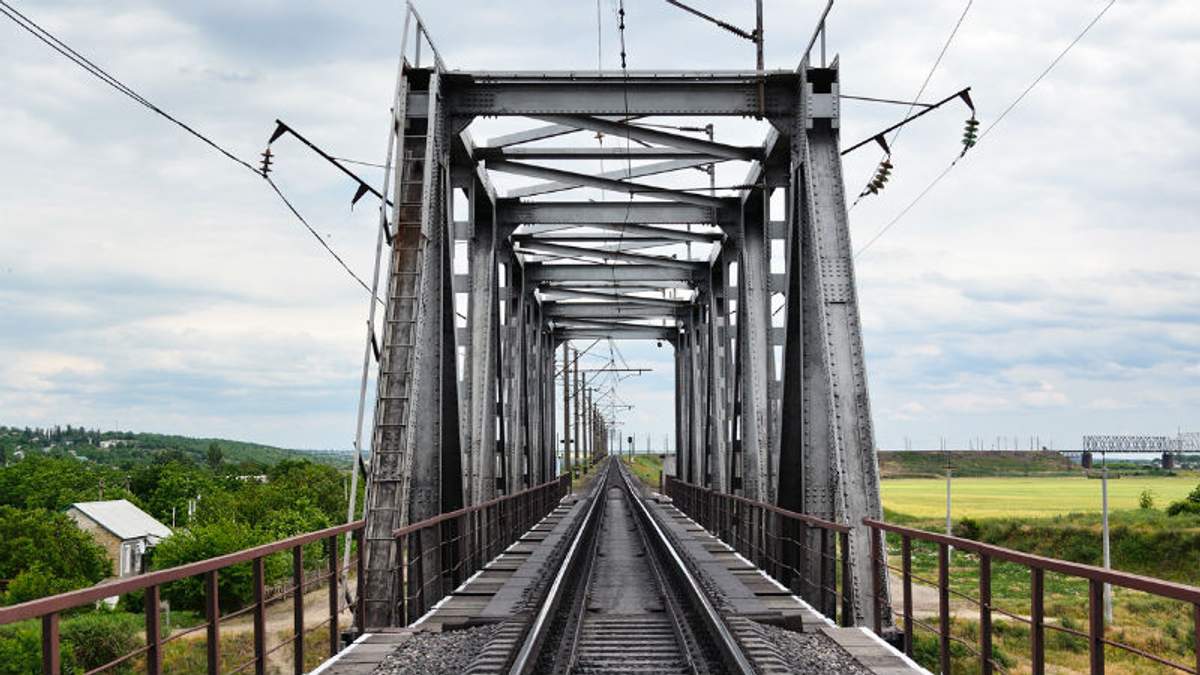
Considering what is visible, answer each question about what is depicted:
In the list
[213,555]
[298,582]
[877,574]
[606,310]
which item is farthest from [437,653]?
[213,555]

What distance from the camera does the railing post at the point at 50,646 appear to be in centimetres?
392

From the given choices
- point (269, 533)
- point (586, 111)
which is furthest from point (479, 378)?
point (269, 533)

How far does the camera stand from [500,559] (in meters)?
16.5

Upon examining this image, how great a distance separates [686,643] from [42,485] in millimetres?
108651

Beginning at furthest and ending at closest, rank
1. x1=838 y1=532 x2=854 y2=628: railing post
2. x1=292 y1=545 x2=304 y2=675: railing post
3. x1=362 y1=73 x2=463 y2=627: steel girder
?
x1=362 y1=73 x2=463 y2=627: steel girder
x1=838 y1=532 x2=854 y2=628: railing post
x1=292 y1=545 x2=304 y2=675: railing post

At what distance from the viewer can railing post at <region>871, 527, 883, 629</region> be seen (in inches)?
351

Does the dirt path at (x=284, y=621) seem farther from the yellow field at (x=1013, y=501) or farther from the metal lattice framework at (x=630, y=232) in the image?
the yellow field at (x=1013, y=501)

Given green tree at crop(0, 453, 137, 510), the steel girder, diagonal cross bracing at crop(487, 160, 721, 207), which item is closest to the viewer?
the steel girder

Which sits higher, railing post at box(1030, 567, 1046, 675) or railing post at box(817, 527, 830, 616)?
railing post at box(1030, 567, 1046, 675)

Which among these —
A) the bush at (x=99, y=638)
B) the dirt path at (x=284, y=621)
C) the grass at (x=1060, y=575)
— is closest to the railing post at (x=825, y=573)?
the grass at (x=1060, y=575)

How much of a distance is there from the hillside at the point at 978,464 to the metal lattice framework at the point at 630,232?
366 ft

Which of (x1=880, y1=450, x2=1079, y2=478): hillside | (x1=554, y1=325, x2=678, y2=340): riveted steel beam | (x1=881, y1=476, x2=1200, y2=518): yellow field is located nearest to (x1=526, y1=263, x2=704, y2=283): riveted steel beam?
(x1=554, y1=325, x2=678, y2=340): riveted steel beam

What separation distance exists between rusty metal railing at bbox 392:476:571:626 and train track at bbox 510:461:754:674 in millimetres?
1249

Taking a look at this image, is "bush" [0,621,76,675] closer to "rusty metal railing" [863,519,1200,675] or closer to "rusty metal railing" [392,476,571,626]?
"rusty metal railing" [392,476,571,626]
